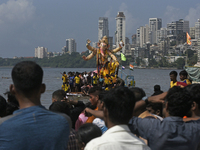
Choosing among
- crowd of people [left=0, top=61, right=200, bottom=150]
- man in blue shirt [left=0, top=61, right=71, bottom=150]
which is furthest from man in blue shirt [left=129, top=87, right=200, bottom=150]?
man in blue shirt [left=0, top=61, right=71, bottom=150]

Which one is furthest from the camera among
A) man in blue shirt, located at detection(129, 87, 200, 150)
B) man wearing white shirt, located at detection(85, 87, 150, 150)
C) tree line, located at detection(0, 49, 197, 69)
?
tree line, located at detection(0, 49, 197, 69)

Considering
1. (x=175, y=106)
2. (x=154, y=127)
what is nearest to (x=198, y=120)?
(x=175, y=106)

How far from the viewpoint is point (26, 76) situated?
2438 mm

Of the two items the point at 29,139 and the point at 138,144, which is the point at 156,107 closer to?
the point at 138,144

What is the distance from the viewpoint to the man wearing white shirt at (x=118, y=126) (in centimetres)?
244

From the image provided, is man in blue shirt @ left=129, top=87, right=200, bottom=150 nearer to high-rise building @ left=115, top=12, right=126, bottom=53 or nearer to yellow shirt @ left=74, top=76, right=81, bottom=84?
yellow shirt @ left=74, top=76, right=81, bottom=84

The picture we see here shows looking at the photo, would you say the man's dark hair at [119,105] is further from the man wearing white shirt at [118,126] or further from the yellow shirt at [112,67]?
the yellow shirt at [112,67]

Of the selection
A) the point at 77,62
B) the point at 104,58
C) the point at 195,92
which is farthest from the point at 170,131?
the point at 77,62

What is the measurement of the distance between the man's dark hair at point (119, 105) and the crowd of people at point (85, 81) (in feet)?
51.6

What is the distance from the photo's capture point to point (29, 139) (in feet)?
7.57

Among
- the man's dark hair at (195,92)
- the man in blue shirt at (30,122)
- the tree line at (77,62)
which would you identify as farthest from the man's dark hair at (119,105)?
the tree line at (77,62)

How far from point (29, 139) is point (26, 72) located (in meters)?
0.53

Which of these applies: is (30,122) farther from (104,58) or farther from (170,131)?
(104,58)

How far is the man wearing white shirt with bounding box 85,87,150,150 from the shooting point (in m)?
2.44
